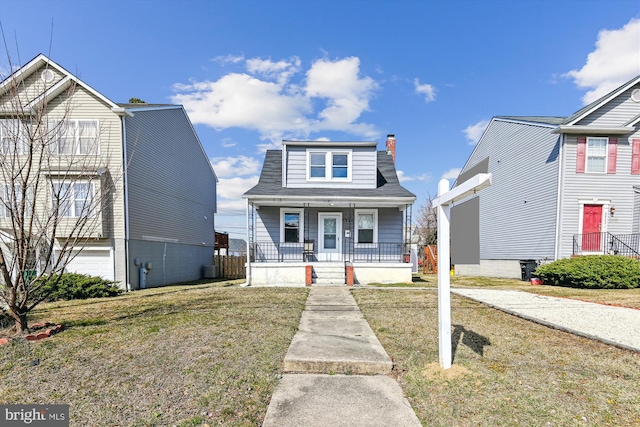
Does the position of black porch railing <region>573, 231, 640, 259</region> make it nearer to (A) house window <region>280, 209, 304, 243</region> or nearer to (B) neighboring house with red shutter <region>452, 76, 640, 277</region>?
(B) neighboring house with red shutter <region>452, 76, 640, 277</region>

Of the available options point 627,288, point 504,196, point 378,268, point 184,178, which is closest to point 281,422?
point 378,268

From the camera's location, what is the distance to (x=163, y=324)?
528 centimetres

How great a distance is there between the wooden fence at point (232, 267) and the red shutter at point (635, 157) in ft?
62.8

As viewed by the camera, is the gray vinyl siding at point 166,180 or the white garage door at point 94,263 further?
the gray vinyl siding at point 166,180

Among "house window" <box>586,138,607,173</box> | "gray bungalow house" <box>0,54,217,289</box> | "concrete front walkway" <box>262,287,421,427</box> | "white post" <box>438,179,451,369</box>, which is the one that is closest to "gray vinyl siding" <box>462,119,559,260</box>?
"house window" <box>586,138,607,173</box>

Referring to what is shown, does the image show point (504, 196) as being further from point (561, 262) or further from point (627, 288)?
point (627, 288)

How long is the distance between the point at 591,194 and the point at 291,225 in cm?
1281

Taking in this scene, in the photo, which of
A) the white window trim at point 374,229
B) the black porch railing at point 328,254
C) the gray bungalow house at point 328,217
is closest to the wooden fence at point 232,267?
the black porch railing at point 328,254

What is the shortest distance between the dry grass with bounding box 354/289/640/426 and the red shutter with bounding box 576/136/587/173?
36.5 ft

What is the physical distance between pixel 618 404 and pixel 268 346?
12.0ft

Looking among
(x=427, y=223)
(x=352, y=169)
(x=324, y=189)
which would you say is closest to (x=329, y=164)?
(x=352, y=169)

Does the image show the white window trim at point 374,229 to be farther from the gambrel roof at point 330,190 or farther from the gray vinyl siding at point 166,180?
the gray vinyl siding at point 166,180

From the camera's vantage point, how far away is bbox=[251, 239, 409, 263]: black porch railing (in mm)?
12203

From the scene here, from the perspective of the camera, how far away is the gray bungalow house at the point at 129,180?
11.4 m
